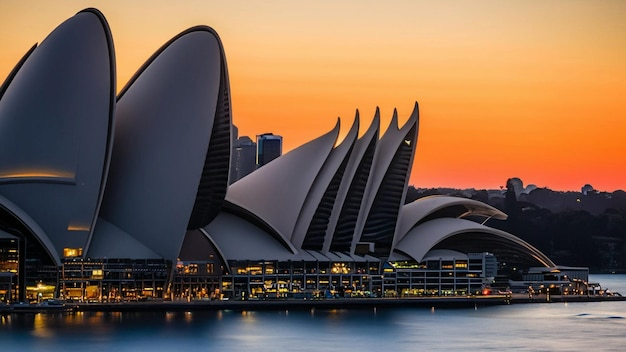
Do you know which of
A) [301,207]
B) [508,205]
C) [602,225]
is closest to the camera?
[301,207]

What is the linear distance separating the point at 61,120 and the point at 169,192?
22.1 feet

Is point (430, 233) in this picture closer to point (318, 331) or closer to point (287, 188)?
point (287, 188)

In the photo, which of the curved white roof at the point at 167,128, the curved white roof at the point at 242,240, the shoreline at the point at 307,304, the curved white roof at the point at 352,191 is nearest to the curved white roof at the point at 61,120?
the curved white roof at the point at 167,128

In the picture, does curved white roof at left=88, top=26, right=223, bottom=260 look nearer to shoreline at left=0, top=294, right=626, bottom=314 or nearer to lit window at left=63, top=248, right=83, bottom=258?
lit window at left=63, top=248, right=83, bottom=258

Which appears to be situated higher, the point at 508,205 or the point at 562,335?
the point at 508,205

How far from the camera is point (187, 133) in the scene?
228 feet

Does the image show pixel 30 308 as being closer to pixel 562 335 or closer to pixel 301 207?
pixel 301 207

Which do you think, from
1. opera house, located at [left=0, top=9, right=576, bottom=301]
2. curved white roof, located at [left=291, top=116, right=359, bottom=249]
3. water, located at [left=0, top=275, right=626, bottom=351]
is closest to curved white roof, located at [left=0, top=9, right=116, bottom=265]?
opera house, located at [left=0, top=9, right=576, bottom=301]

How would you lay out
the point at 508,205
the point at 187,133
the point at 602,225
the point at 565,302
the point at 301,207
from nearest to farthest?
the point at 187,133
the point at 301,207
the point at 565,302
the point at 508,205
the point at 602,225

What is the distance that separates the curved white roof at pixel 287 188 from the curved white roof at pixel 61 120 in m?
13.7

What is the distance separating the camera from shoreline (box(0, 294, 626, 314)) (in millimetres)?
72000

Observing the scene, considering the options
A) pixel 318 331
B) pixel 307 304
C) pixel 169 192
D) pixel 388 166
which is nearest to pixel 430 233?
pixel 388 166

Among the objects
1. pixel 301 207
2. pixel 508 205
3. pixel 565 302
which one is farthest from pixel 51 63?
pixel 508 205

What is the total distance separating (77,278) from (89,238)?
3.37 meters
